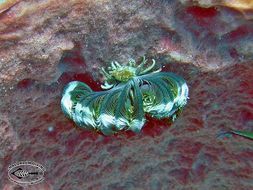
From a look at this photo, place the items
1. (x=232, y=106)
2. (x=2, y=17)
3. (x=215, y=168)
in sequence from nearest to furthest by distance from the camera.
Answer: (x=2, y=17), (x=232, y=106), (x=215, y=168)

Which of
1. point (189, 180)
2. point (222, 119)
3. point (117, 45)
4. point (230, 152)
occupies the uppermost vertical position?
point (117, 45)

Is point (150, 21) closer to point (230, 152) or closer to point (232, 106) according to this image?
point (232, 106)

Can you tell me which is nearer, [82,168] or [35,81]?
[35,81]

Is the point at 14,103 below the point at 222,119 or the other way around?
the other way around

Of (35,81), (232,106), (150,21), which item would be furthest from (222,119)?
(35,81)
